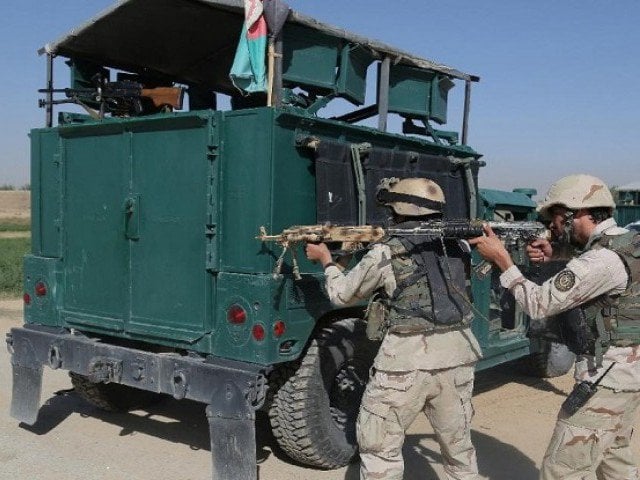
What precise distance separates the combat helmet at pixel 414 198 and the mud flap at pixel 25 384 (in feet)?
9.50

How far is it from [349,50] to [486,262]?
2.09m

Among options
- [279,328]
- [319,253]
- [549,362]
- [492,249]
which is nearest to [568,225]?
[492,249]

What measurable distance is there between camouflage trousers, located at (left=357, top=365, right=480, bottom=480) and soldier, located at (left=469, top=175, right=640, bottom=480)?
49cm

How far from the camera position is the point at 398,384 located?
357cm

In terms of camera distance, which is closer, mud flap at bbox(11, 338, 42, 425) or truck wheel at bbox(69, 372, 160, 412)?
mud flap at bbox(11, 338, 42, 425)

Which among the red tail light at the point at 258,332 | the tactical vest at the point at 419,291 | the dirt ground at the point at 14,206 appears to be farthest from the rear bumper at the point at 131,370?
the dirt ground at the point at 14,206

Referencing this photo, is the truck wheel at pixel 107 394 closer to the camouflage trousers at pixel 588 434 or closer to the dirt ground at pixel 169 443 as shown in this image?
the dirt ground at pixel 169 443

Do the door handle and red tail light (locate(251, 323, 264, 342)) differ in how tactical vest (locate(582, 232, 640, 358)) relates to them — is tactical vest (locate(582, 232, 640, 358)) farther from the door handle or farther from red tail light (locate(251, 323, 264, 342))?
the door handle

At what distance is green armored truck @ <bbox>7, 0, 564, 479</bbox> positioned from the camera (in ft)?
13.7

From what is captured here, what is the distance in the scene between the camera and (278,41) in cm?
445

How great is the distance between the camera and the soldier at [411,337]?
11.7 ft

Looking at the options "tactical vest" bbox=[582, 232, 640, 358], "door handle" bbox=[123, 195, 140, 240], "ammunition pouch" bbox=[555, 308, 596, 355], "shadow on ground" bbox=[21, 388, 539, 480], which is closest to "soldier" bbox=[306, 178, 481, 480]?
"ammunition pouch" bbox=[555, 308, 596, 355]

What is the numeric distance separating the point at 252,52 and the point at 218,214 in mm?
1008

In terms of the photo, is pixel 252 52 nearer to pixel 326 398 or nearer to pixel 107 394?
pixel 326 398
